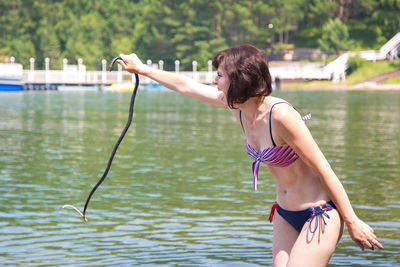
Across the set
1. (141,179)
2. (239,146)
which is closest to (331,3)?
(239,146)

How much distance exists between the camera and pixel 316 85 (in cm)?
9831

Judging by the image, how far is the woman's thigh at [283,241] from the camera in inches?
220

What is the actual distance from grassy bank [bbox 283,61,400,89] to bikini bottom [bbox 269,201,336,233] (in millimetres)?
90249

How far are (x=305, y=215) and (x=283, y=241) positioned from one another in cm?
31

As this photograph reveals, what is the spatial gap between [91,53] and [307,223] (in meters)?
114

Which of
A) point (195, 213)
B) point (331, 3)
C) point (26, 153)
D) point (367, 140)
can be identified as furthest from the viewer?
point (331, 3)

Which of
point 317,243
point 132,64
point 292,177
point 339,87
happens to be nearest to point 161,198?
point 132,64

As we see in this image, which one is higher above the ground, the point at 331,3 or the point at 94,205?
the point at 331,3

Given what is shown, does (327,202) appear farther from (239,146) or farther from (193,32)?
(193,32)

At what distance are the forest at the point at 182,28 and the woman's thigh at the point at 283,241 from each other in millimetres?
105002

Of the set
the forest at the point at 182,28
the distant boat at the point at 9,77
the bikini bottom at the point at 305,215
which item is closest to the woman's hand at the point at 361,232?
the bikini bottom at the point at 305,215

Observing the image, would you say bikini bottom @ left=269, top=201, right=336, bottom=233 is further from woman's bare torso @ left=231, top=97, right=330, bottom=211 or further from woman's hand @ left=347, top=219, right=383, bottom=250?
woman's hand @ left=347, top=219, right=383, bottom=250

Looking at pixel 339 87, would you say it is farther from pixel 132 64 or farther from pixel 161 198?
pixel 132 64

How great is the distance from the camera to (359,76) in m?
97.0
